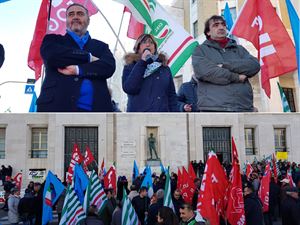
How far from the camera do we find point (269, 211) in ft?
39.4

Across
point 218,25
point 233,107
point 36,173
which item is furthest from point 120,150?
point 218,25

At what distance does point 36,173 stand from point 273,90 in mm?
23326

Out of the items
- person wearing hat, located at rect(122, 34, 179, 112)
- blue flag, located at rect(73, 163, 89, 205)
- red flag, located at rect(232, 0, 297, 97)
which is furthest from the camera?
red flag, located at rect(232, 0, 297, 97)

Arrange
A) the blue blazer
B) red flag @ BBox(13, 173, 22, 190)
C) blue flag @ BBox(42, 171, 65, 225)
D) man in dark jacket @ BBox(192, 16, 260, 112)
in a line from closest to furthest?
1. blue flag @ BBox(42, 171, 65, 225)
2. the blue blazer
3. man in dark jacket @ BBox(192, 16, 260, 112)
4. red flag @ BBox(13, 173, 22, 190)

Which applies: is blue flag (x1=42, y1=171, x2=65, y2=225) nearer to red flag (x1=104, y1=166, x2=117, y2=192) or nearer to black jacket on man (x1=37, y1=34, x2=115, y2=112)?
red flag (x1=104, y1=166, x2=117, y2=192)

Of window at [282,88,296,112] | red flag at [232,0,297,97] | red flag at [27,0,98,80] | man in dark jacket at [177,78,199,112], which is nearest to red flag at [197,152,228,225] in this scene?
red flag at [232,0,297,97]

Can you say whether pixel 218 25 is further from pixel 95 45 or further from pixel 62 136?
pixel 62 136

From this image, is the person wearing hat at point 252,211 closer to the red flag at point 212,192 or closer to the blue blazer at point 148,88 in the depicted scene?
the red flag at point 212,192

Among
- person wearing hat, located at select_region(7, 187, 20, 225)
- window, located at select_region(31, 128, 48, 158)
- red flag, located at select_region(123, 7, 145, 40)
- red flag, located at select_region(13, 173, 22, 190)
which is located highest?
red flag, located at select_region(123, 7, 145, 40)

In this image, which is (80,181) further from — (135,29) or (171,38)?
(135,29)

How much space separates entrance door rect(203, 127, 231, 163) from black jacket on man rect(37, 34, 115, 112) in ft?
22.2

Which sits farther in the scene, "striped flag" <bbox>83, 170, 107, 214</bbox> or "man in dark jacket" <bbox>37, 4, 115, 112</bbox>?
"man in dark jacket" <bbox>37, 4, 115, 112</bbox>

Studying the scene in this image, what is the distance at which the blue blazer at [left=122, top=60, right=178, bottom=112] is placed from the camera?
15836 mm

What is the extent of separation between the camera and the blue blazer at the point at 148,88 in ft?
52.0
